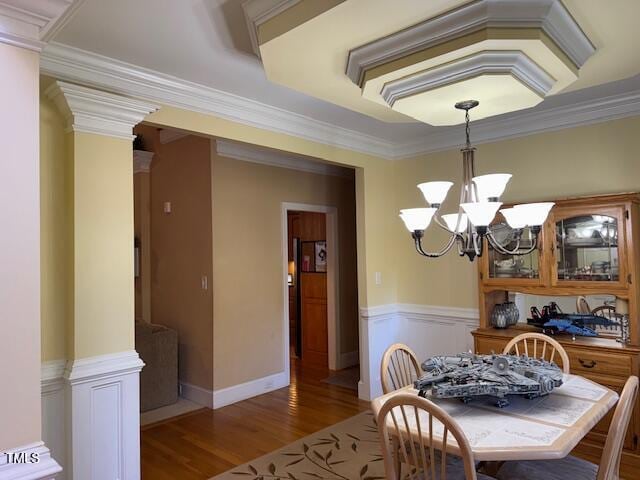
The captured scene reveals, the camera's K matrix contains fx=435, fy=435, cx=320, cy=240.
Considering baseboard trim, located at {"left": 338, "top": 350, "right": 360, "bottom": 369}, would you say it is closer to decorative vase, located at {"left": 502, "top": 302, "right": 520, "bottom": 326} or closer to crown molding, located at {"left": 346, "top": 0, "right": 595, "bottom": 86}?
decorative vase, located at {"left": 502, "top": 302, "right": 520, "bottom": 326}

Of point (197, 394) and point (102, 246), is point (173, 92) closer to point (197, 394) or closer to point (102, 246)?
point (102, 246)

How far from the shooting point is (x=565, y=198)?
3.45m

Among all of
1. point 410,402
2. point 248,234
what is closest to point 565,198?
point 410,402

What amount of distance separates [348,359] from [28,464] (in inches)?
174

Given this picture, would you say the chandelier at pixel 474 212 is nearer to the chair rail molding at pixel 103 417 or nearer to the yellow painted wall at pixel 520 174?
the yellow painted wall at pixel 520 174

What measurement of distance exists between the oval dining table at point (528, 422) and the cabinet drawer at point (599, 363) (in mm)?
842

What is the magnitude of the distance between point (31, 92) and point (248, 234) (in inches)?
119

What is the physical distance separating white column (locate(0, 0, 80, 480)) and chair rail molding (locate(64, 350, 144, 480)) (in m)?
0.82

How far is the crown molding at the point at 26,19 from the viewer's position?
57.6 inches

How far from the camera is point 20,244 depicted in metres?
1.48

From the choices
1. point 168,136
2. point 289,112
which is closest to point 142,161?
point 168,136

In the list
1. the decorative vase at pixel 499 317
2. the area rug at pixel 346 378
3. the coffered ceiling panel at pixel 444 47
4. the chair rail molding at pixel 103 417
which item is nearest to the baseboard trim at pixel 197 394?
the area rug at pixel 346 378

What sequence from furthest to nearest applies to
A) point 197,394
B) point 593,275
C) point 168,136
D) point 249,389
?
point 168,136
point 249,389
point 197,394
point 593,275

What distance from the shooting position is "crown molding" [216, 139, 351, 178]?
4.29 m
